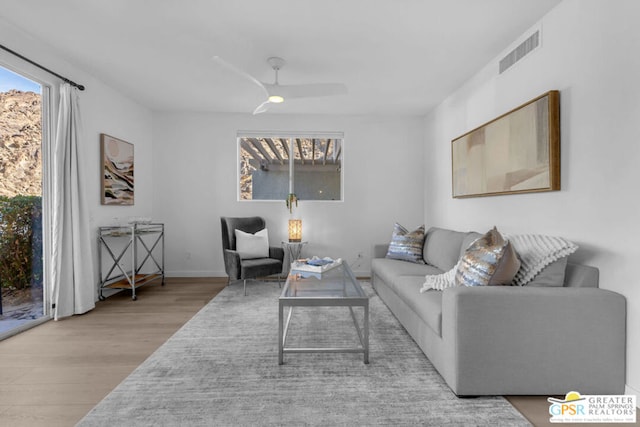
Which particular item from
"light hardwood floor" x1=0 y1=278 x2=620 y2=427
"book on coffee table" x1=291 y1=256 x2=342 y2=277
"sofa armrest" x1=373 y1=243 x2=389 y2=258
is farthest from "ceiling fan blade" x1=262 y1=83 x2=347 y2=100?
"light hardwood floor" x1=0 y1=278 x2=620 y2=427

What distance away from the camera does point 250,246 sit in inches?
173

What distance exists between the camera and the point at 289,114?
5.03 meters

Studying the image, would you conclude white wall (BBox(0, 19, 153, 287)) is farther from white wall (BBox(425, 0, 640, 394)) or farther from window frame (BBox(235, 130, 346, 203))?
white wall (BBox(425, 0, 640, 394))

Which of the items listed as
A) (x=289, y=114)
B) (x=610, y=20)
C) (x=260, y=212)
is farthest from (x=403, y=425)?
(x=289, y=114)

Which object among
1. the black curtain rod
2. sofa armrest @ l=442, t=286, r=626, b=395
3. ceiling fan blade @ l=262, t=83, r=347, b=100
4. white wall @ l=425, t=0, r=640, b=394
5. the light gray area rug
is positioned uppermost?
the black curtain rod

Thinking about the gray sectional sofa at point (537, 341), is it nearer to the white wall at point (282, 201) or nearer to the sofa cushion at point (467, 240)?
the sofa cushion at point (467, 240)

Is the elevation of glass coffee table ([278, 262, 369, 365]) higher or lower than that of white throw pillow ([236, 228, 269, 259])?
lower

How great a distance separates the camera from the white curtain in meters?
3.07

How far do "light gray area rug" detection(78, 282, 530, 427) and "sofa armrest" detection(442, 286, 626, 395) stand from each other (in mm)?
188

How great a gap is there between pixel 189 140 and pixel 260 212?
1.55m

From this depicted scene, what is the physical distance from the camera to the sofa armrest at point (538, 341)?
5.82ft

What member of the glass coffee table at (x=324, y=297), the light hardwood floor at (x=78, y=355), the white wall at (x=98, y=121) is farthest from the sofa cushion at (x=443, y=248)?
the white wall at (x=98, y=121)

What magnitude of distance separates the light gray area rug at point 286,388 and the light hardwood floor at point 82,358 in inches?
5.5

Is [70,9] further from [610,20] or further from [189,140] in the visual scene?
[610,20]
